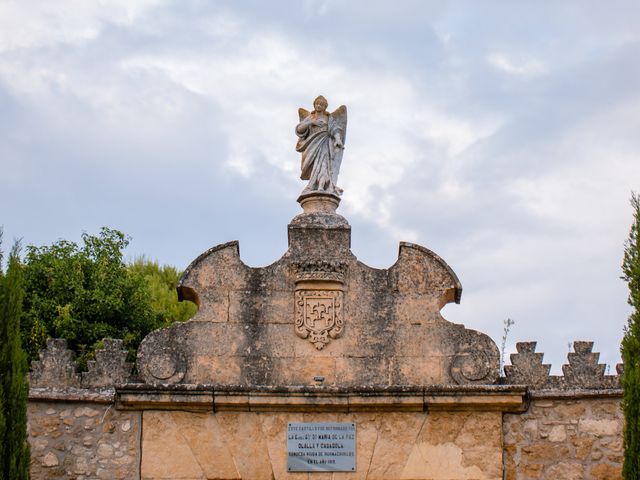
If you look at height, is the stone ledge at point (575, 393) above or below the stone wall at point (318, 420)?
above

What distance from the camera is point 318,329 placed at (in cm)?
1172

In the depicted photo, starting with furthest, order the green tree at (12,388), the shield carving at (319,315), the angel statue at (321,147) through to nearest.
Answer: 1. the angel statue at (321,147)
2. the shield carving at (319,315)
3. the green tree at (12,388)

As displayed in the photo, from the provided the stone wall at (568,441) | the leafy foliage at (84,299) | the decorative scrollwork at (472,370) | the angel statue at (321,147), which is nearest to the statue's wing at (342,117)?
the angel statue at (321,147)

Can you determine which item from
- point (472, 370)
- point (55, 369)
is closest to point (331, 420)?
point (472, 370)

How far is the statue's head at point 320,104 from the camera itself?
41.4ft

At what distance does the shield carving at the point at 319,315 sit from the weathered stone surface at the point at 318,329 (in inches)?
0.4

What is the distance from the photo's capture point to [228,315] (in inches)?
461

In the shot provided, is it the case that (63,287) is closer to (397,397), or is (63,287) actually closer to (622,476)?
(397,397)

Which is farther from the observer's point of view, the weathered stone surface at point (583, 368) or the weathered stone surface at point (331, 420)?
the weathered stone surface at point (583, 368)

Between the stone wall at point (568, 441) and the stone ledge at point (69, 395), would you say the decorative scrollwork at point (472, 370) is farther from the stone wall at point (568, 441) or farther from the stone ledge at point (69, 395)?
the stone ledge at point (69, 395)

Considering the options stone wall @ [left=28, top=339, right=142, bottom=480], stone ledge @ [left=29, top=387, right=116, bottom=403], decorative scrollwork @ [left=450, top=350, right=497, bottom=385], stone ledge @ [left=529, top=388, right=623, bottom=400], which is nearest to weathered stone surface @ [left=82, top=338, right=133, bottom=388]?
stone wall @ [left=28, top=339, right=142, bottom=480]

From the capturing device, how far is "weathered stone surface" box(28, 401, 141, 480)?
11344mm

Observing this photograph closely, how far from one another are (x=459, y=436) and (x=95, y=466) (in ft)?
12.5

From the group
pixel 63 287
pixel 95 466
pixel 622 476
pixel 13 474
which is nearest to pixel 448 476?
pixel 622 476
